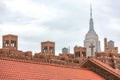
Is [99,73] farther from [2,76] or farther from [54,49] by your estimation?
[54,49]

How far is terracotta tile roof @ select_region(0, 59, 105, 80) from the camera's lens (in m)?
17.6

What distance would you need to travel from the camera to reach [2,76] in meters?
16.7

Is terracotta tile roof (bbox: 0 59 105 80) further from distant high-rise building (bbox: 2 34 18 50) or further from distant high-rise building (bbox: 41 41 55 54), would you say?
distant high-rise building (bbox: 41 41 55 54)

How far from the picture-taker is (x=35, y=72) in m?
19.2

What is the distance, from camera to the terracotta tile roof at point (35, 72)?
694 inches

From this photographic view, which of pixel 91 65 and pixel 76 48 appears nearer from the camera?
pixel 91 65

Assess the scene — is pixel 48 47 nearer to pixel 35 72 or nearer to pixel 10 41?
pixel 10 41

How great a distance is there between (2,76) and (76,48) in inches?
3276

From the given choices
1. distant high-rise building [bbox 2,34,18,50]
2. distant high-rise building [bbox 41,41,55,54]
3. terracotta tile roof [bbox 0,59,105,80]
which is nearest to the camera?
terracotta tile roof [bbox 0,59,105,80]

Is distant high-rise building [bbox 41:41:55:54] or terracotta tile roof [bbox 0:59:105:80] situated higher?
distant high-rise building [bbox 41:41:55:54]

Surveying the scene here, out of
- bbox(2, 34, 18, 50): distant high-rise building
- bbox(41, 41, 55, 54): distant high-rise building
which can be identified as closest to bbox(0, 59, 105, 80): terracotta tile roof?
bbox(2, 34, 18, 50): distant high-rise building

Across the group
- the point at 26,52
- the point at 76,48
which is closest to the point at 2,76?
the point at 26,52

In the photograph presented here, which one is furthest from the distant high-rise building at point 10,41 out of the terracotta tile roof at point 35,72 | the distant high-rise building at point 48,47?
the terracotta tile roof at point 35,72

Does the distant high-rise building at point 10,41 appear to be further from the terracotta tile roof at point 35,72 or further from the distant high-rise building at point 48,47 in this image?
the terracotta tile roof at point 35,72
